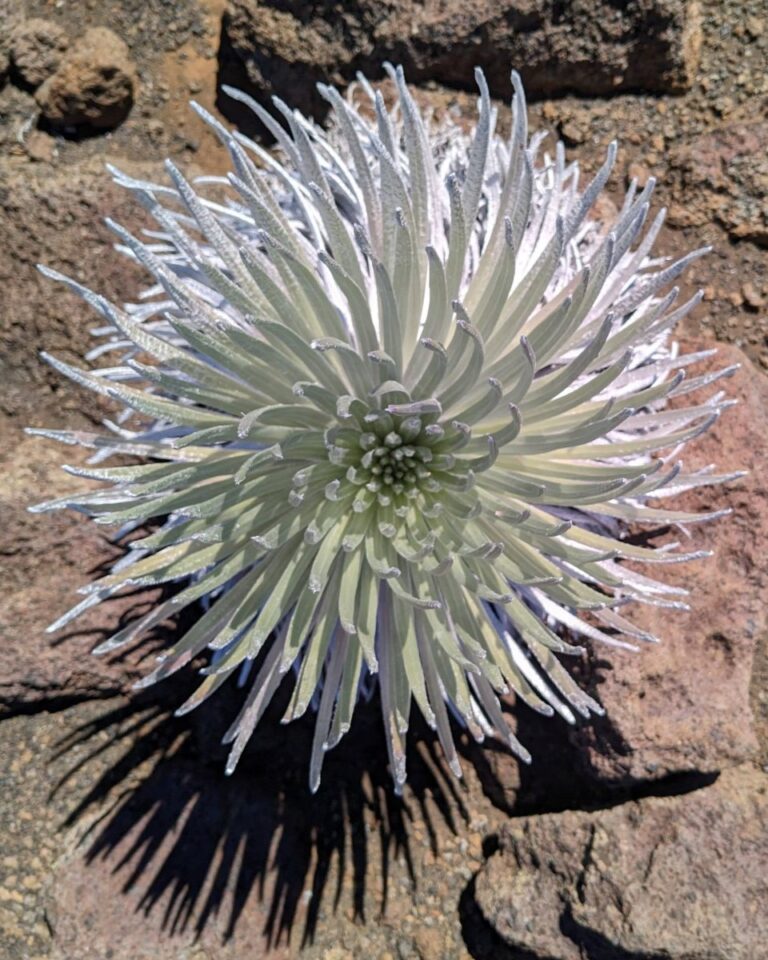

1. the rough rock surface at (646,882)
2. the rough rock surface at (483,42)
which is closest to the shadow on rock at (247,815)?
the rough rock surface at (646,882)

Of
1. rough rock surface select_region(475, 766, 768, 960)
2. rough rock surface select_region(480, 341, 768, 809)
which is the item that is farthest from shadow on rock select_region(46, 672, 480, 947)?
rough rock surface select_region(480, 341, 768, 809)

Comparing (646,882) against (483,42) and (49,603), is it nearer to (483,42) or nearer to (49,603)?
(49,603)

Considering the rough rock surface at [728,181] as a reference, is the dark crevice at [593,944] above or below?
below

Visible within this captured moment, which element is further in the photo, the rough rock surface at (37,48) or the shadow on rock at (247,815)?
the rough rock surface at (37,48)

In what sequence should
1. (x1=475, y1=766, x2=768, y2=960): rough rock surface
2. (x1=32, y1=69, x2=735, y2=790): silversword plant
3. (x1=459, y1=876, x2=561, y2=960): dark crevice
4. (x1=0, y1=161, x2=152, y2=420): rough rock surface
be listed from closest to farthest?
1. (x1=32, y1=69, x2=735, y2=790): silversword plant
2. (x1=475, y1=766, x2=768, y2=960): rough rock surface
3. (x1=459, y1=876, x2=561, y2=960): dark crevice
4. (x1=0, y1=161, x2=152, y2=420): rough rock surface

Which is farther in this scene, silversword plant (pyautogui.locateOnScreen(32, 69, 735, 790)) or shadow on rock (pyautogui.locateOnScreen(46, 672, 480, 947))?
shadow on rock (pyautogui.locateOnScreen(46, 672, 480, 947))

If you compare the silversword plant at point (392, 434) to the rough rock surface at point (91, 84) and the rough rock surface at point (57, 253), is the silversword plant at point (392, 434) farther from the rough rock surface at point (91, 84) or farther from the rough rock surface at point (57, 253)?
the rough rock surface at point (91, 84)

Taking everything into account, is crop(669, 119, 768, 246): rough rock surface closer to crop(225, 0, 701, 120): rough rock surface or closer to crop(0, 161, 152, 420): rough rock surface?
crop(225, 0, 701, 120): rough rock surface
